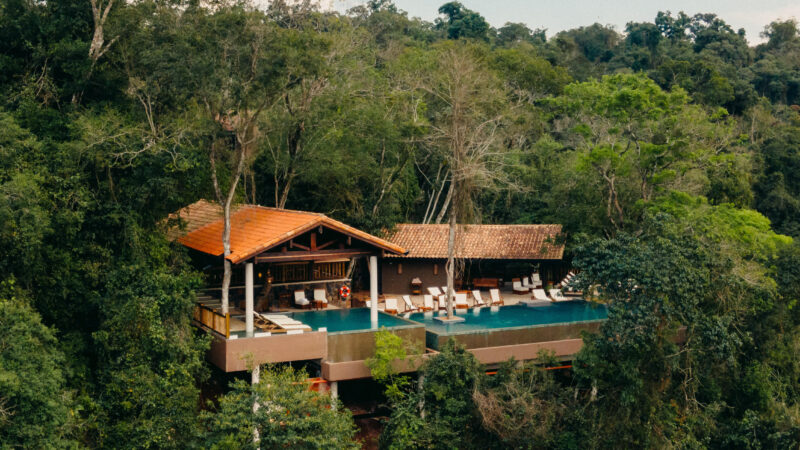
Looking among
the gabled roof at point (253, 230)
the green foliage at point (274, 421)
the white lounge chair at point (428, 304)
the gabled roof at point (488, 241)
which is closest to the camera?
the green foliage at point (274, 421)

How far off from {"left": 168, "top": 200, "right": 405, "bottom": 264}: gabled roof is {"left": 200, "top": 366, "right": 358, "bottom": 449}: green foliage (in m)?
3.65

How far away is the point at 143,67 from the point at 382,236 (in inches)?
443

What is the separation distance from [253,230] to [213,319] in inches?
106

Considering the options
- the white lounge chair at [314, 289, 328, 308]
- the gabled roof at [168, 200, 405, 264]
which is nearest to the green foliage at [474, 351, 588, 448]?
the gabled roof at [168, 200, 405, 264]

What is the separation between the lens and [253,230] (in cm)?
2014

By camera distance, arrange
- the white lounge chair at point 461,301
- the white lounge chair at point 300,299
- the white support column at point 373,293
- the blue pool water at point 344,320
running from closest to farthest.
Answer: the blue pool water at point 344,320 < the white support column at point 373,293 < the white lounge chair at point 300,299 < the white lounge chair at point 461,301

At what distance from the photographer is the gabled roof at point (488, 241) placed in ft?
88.2

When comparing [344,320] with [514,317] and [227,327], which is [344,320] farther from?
[514,317]

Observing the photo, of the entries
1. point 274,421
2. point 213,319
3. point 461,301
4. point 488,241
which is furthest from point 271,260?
point 488,241

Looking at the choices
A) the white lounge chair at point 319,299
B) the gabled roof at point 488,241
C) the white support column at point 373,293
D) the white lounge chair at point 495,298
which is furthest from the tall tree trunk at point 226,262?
the white lounge chair at point 495,298

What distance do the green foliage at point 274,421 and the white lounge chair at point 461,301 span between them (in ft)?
29.4

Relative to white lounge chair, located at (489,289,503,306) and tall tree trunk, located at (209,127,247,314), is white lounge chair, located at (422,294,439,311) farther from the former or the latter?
tall tree trunk, located at (209,127,247,314)

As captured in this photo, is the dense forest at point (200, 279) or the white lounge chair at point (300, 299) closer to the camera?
the dense forest at point (200, 279)

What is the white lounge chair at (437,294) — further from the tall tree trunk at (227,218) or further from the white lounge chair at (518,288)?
the tall tree trunk at (227,218)
